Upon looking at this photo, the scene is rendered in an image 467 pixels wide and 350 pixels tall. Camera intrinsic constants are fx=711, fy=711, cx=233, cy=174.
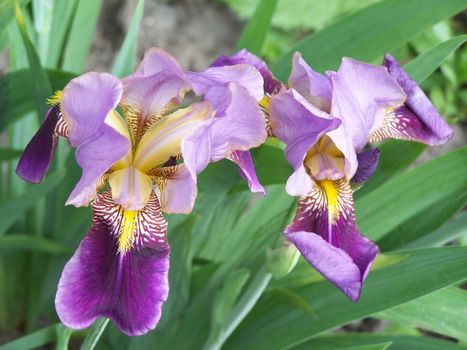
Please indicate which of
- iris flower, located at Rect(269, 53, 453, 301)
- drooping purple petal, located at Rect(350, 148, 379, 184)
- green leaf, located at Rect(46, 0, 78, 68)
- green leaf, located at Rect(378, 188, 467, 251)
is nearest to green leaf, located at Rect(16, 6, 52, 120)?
green leaf, located at Rect(46, 0, 78, 68)

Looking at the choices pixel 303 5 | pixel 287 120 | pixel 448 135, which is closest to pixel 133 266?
pixel 287 120

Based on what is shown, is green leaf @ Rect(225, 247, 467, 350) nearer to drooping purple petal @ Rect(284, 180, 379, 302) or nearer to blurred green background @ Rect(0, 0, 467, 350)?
blurred green background @ Rect(0, 0, 467, 350)

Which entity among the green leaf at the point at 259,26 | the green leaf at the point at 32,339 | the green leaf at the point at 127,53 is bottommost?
the green leaf at the point at 32,339

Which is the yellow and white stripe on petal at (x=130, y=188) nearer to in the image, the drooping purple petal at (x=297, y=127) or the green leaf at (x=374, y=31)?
the drooping purple petal at (x=297, y=127)

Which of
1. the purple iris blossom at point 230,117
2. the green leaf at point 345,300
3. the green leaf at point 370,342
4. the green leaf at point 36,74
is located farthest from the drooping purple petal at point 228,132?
the green leaf at point 370,342

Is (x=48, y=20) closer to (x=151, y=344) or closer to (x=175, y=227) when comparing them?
(x=175, y=227)
